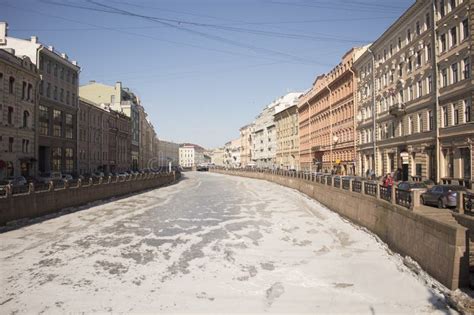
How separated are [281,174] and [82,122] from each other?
105 feet

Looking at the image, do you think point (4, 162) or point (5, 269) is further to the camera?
point (4, 162)

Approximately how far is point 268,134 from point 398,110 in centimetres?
7768

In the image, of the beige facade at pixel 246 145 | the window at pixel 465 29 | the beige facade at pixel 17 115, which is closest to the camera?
the window at pixel 465 29

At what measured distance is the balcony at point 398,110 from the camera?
3953 centimetres

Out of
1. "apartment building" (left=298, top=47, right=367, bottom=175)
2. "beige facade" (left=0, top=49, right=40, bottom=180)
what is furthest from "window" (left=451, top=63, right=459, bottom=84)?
"beige facade" (left=0, top=49, right=40, bottom=180)

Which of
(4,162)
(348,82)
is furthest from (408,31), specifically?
(4,162)

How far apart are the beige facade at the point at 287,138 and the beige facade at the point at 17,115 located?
56.2m

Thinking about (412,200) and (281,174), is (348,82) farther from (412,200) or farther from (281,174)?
(412,200)

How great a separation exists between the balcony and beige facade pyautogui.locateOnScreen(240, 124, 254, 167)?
337ft

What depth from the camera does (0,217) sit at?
23.2 m

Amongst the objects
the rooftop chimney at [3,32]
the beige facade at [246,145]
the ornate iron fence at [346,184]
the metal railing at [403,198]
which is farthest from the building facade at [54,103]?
the beige facade at [246,145]

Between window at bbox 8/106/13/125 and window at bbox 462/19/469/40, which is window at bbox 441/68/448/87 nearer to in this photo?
window at bbox 462/19/469/40

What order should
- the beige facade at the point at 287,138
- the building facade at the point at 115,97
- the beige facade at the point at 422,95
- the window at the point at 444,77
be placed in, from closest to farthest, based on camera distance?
the beige facade at the point at 422,95
the window at the point at 444,77
the building facade at the point at 115,97
the beige facade at the point at 287,138

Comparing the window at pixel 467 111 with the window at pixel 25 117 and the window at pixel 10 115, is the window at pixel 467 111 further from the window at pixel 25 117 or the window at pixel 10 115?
the window at pixel 25 117
